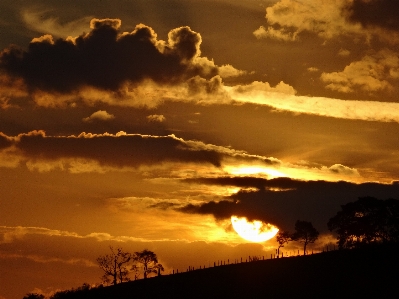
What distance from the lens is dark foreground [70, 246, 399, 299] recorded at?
171m

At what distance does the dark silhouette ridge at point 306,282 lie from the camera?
171 metres

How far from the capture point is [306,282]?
587ft

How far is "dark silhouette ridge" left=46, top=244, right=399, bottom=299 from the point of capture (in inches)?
6732

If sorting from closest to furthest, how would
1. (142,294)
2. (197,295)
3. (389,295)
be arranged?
(389,295) → (197,295) → (142,294)

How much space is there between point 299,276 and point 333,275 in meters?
7.89

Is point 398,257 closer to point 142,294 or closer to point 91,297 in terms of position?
point 142,294

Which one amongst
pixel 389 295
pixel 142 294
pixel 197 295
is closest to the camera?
pixel 389 295

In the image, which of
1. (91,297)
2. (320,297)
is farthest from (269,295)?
(91,297)

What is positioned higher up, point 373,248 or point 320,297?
point 373,248

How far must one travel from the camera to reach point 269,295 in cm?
17225

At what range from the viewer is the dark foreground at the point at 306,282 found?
17100 centimetres

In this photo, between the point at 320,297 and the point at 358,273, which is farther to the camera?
the point at 358,273

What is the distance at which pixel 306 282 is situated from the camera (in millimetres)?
178875

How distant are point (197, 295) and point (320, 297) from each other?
29.7m
